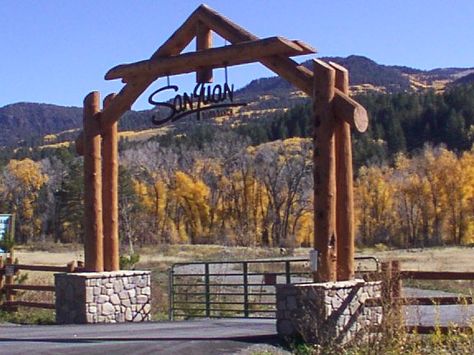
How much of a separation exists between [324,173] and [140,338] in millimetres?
3591

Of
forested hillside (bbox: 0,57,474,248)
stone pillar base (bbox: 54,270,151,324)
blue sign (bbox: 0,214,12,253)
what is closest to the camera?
stone pillar base (bbox: 54,270,151,324)

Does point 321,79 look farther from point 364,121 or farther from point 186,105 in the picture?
point 186,105

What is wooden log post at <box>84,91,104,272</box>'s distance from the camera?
55.9ft

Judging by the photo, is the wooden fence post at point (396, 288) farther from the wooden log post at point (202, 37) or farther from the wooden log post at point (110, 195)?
the wooden log post at point (110, 195)

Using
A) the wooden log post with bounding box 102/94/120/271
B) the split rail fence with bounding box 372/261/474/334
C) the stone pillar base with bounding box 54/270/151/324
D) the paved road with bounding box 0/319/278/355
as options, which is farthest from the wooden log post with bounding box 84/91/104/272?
the split rail fence with bounding box 372/261/474/334

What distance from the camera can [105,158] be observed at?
17453 mm

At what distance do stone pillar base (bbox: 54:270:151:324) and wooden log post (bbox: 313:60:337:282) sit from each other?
4783mm

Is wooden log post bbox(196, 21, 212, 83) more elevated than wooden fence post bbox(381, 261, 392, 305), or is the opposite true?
wooden log post bbox(196, 21, 212, 83)

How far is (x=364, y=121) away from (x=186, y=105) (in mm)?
3731

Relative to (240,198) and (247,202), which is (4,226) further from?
(240,198)

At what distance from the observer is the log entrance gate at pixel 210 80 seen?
1365 centimetres

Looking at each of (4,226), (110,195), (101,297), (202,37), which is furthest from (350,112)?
(4,226)

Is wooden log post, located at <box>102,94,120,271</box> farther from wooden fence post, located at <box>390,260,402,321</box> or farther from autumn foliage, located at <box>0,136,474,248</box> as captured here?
autumn foliage, located at <box>0,136,474,248</box>

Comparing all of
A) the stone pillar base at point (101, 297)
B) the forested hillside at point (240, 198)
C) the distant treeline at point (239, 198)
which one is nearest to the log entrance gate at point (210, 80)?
the stone pillar base at point (101, 297)
